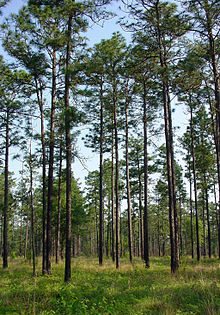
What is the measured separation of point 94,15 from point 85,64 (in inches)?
89.5

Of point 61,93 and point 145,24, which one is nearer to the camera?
point 145,24

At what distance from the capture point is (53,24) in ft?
41.9

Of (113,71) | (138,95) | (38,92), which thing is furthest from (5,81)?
(138,95)

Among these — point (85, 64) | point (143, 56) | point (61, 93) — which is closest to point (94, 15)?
point (85, 64)

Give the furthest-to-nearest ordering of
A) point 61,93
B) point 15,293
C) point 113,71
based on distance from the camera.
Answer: point 113,71
point 61,93
point 15,293

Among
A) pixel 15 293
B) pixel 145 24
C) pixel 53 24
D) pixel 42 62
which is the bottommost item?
pixel 15 293

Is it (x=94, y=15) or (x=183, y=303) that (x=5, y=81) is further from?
(x=183, y=303)

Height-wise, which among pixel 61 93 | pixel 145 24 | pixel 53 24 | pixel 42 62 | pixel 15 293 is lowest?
pixel 15 293

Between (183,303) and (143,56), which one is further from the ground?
(143,56)

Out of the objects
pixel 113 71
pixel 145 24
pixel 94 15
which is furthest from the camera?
pixel 113 71

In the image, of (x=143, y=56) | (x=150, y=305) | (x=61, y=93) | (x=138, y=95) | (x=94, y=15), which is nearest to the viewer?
(x=150, y=305)

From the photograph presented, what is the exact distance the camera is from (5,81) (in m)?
17.0

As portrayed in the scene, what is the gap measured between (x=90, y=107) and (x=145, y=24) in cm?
778

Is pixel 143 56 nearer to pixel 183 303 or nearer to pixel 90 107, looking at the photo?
pixel 90 107
